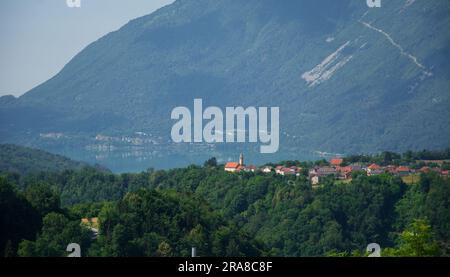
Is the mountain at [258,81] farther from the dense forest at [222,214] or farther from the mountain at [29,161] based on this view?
the dense forest at [222,214]

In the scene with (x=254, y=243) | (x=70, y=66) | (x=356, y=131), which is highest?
(x=70, y=66)

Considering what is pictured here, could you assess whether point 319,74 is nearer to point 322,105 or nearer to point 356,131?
point 322,105

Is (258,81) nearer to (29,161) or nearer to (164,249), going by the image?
(29,161)

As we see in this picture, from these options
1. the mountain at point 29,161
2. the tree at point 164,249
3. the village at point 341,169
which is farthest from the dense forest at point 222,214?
the mountain at point 29,161

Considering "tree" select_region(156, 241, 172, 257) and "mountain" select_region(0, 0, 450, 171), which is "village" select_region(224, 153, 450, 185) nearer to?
"mountain" select_region(0, 0, 450, 171)

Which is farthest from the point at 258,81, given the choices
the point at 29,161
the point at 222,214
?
the point at 222,214

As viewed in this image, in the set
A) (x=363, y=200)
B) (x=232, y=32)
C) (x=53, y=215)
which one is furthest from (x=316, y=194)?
(x=232, y=32)
